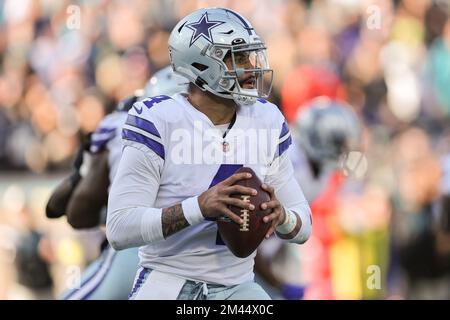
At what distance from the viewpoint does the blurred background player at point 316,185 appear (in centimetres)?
483

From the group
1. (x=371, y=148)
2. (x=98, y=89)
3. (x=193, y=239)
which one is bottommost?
(x=371, y=148)

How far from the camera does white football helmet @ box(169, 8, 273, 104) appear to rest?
268cm

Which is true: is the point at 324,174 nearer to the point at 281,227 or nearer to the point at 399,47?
the point at 399,47

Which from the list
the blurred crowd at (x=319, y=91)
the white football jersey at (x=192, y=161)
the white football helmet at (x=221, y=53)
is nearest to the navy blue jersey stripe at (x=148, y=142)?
the white football jersey at (x=192, y=161)

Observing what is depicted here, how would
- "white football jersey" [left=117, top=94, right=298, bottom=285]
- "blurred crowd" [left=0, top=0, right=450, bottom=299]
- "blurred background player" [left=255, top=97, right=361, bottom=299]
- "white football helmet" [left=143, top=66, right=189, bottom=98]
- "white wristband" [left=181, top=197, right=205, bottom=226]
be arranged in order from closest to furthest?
"white wristband" [left=181, top=197, right=205, bottom=226] < "white football jersey" [left=117, top=94, right=298, bottom=285] < "white football helmet" [left=143, top=66, right=189, bottom=98] < "blurred background player" [left=255, top=97, right=361, bottom=299] < "blurred crowd" [left=0, top=0, right=450, bottom=299]

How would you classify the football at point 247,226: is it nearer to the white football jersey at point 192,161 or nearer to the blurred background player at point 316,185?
the white football jersey at point 192,161

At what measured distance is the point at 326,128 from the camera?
5039mm

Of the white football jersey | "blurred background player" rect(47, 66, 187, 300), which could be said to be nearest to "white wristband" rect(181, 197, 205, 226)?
the white football jersey

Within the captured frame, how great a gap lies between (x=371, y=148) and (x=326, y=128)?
2.60 feet

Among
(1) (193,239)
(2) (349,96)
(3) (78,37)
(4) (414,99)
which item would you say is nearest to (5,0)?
(3) (78,37)

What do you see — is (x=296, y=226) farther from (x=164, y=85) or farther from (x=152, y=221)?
(x=164, y=85)

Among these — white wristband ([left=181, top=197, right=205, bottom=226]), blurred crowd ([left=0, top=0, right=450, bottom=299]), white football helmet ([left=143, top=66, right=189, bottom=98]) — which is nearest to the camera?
white wristband ([left=181, top=197, right=205, bottom=226])

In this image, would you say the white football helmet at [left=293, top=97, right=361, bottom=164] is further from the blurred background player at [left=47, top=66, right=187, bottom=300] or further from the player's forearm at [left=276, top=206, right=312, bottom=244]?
the player's forearm at [left=276, top=206, right=312, bottom=244]

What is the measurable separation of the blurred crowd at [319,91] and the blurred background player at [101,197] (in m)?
1.78
